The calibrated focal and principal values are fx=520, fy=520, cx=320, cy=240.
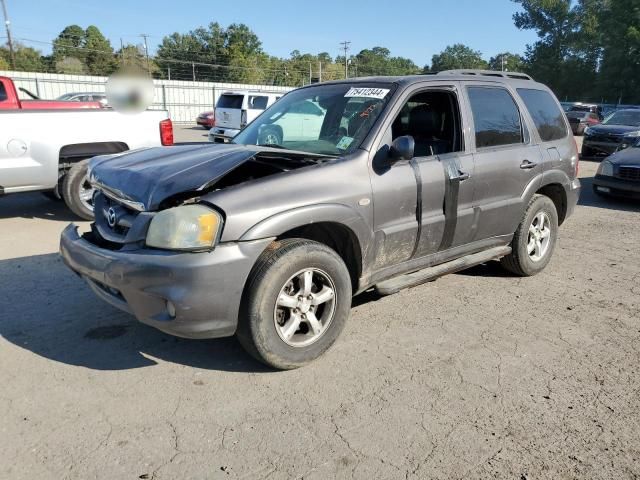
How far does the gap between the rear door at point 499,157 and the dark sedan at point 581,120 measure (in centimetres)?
2244

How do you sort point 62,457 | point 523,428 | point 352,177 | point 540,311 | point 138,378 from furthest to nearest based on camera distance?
point 540,311
point 352,177
point 138,378
point 523,428
point 62,457

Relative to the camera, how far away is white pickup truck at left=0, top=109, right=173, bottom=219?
251 inches

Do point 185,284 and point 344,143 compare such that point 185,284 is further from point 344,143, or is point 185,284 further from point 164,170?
point 344,143

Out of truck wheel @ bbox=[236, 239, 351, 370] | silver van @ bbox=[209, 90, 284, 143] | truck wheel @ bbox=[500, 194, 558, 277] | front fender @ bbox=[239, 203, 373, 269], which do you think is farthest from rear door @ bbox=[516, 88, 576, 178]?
silver van @ bbox=[209, 90, 284, 143]

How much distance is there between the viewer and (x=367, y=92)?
4.04 metres

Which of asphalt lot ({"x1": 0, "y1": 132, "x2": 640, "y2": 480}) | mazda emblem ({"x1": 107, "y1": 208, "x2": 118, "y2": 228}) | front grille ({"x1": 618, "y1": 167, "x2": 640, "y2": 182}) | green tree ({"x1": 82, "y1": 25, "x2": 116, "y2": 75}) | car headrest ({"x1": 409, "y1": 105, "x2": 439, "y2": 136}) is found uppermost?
green tree ({"x1": 82, "y1": 25, "x2": 116, "y2": 75})

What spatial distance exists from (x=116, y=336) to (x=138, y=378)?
0.65 metres

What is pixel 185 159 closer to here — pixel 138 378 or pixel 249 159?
pixel 249 159

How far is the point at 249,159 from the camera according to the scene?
3365 millimetres

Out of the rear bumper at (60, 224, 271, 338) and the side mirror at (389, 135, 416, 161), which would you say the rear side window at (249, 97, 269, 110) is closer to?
the side mirror at (389, 135, 416, 161)

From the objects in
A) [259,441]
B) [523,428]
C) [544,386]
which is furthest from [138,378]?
[544,386]

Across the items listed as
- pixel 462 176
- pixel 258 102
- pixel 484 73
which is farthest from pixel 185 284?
pixel 258 102

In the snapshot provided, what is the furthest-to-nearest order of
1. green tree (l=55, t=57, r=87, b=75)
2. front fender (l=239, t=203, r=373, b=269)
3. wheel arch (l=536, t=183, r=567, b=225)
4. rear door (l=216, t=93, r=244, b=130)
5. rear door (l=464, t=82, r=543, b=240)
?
green tree (l=55, t=57, r=87, b=75) → rear door (l=216, t=93, r=244, b=130) → wheel arch (l=536, t=183, r=567, b=225) → rear door (l=464, t=82, r=543, b=240) → front fender (l=239, t=203, r=373, b=269)

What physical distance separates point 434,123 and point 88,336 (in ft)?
10.5
